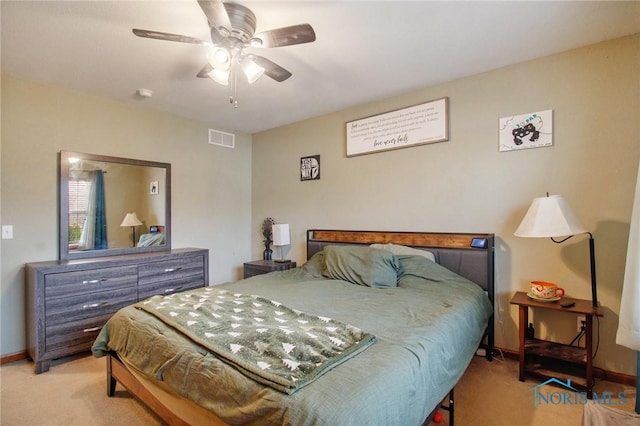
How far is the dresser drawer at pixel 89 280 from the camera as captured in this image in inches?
102

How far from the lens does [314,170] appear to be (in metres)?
3.98

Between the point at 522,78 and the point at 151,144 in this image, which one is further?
the point at 151,144

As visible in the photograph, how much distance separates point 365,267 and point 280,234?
163 centimetres

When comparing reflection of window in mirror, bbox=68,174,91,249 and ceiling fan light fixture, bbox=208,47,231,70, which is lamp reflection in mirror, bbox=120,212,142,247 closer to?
reflection of window in mirror, bbox=68,174,91,249

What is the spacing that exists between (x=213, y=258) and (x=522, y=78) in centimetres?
398

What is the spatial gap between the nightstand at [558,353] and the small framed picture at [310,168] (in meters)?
2.50

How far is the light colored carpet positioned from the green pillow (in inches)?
36.2

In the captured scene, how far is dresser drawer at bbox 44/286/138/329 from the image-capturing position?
2.58 m

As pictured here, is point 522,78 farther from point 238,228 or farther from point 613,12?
point 238,228

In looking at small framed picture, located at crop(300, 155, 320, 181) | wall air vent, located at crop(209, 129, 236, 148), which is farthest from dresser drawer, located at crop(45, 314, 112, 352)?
small framed picture, located at crop(300, 155, 320, 181)

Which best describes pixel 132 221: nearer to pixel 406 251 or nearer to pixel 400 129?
pixel 406 251

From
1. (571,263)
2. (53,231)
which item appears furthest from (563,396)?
(53,231)

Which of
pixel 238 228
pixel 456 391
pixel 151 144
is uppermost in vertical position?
pixel 151 144

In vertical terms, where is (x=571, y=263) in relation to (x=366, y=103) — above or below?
below
